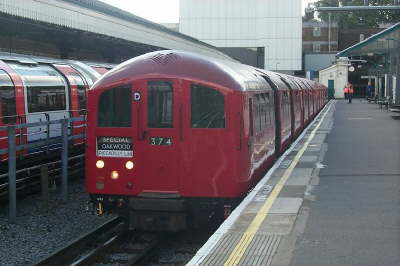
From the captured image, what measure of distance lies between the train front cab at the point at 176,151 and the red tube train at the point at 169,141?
0.5 inches

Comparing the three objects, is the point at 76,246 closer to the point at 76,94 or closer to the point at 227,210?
the point at 227,210

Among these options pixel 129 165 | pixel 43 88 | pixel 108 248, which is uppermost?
pixel 43 88

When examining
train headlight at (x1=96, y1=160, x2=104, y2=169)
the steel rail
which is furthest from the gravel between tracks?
train headlight at (x1=96, y1=160, x2=104, y2=169)

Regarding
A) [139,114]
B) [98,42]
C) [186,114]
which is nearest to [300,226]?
[186,114]

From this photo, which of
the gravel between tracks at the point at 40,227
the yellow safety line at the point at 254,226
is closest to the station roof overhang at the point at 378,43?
the yellow safety line at the point at 254,226

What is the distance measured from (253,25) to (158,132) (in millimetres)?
53784

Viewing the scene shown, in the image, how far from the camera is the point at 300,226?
722 cm

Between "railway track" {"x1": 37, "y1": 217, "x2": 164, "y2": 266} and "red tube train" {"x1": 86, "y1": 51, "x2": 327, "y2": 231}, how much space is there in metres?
0.46

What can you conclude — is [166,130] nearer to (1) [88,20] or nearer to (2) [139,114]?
(2) [139,114]

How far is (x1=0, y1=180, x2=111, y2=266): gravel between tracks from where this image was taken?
826 centimetres

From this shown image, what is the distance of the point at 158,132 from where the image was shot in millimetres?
8039

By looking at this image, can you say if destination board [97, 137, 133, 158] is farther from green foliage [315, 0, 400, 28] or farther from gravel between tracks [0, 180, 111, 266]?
green foliage [315, 0, 400, 28]

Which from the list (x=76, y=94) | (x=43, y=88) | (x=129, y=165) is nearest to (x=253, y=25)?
(x=76, y=94)

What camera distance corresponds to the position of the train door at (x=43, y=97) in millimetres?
12133
